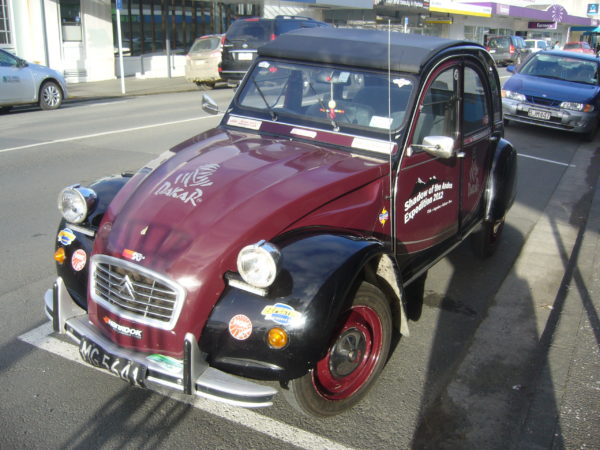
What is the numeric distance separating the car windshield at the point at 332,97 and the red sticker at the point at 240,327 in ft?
5.86

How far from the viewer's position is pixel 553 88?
42.9 feet

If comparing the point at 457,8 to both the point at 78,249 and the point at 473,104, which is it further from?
the point at 78,249

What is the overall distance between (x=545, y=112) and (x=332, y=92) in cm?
994

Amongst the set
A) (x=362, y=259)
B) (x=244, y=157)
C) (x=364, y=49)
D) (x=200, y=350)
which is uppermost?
(x=364, y=49)

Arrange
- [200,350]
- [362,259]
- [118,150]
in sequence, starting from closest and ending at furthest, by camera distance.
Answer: [200,350] < [362,259] < [118,150]

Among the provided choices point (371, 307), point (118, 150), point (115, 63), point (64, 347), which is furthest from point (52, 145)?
point (115, 63)

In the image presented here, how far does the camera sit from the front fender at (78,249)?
3.52m

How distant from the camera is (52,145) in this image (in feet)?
33.6

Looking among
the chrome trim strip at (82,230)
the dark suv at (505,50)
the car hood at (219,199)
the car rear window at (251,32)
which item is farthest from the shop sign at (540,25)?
the chrome trim strip at (82,230)

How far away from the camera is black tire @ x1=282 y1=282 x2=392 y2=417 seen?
10.4ft

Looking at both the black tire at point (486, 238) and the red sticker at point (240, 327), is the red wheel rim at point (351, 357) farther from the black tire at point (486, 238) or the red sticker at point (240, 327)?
the black tire at point (486, 238)

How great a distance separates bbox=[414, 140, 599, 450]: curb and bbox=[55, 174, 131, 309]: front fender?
7.13 ft

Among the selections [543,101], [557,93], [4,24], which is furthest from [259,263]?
[4,24]

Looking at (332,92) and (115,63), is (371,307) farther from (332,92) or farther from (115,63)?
(115,63)
